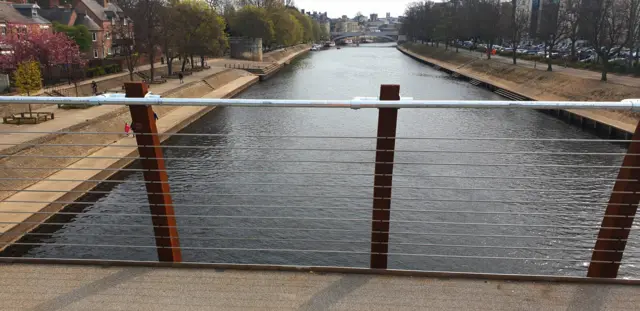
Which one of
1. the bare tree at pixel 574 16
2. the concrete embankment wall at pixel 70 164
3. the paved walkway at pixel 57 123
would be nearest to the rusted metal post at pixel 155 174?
the concrete embankment wall at pixel 70 164

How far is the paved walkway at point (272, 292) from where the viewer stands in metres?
2.46

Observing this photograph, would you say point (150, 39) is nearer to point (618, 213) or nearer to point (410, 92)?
point (410, 92)

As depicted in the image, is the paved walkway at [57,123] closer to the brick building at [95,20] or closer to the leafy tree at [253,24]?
the brick building at [95,20]

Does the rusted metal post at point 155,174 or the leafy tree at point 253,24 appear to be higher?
the leafy tree at point 253,24

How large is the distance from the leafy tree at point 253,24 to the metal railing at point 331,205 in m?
45.2

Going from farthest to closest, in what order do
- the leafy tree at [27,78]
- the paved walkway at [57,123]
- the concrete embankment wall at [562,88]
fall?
the concrete embankment wall at [562,88] < the leafy tree at [27,78] < the paved walkway at [57,123]

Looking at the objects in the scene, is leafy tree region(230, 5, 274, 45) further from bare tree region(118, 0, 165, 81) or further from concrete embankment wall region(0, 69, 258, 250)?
concrete embankment wall region(0, 69, 258, 250)

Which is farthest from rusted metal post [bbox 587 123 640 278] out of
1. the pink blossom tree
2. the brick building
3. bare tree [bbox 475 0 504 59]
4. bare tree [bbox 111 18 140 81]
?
bare tree [bbox 475 0 504 59]

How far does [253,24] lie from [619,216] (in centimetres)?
6405

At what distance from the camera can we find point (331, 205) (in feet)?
42.9

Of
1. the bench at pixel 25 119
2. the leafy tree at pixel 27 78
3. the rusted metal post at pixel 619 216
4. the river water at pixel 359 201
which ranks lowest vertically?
the river water at pixel 359 201

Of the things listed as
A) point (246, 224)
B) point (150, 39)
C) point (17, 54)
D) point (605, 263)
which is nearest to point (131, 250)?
point (246, 224)

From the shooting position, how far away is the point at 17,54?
2700cm

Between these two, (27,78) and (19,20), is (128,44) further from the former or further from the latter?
(27,78)
